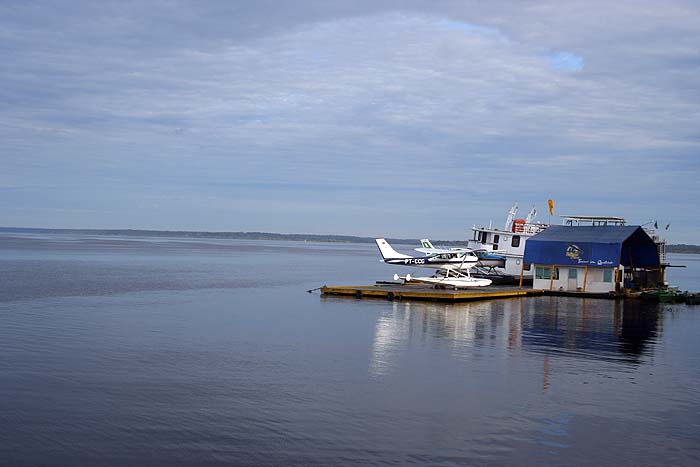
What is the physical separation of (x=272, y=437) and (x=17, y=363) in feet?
26.9

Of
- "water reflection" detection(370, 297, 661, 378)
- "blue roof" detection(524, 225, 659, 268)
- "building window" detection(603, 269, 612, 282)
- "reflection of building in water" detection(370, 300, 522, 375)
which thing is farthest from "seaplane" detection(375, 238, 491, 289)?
"building window" detection(603, 269, 612, 282)

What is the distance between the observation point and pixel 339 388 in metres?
16.0

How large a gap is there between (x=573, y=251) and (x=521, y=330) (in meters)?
16.8

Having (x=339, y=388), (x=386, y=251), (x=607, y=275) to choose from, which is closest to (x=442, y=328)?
(x=339, y=388)

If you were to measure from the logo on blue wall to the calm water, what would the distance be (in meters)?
11.7

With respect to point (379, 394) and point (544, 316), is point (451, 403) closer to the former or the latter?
point (379, 394)

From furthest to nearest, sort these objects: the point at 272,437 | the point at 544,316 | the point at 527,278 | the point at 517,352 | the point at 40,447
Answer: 1. the point at 527,278
2. the point at 544,316
3. the point at 517,352
4. the point at 272,437
5. the point at 40,447

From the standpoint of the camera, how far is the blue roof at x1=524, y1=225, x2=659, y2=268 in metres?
40.9

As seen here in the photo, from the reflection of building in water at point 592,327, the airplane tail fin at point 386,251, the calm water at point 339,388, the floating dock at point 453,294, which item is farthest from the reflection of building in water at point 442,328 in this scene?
the airplane tail fin at point 386,251

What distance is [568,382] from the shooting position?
17172 mm

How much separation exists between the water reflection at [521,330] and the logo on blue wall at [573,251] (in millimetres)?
4482

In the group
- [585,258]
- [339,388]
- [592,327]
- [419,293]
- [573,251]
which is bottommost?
[339,388]

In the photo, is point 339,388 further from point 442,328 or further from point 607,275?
point 607,275

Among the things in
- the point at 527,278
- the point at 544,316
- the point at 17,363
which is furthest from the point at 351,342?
the point at 527,278
